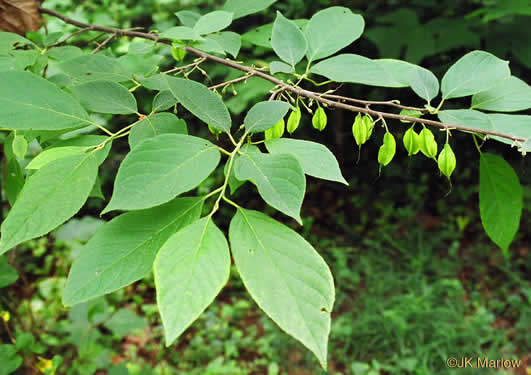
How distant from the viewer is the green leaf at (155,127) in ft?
1.68

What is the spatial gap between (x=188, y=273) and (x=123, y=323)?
1495 mm

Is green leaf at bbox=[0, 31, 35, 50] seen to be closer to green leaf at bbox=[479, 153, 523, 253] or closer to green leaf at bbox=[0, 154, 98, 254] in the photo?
green leaf at bbox=[0, 154, 98, 254]

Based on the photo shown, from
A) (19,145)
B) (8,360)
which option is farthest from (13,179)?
(8,360)

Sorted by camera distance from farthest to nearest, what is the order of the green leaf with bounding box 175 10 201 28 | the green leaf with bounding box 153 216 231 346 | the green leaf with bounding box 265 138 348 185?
the green leaf with bounding box 175 10 201 28
the green leaf with bounding box 265 138 348 185
the green leaf with bounding box 153 216 231 346

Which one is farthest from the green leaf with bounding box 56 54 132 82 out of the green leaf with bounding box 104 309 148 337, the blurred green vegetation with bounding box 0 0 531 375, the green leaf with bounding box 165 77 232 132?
the green leaf with bounding box 104 309 148 337

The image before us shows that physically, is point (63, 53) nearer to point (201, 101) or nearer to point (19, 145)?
point (19, 145)

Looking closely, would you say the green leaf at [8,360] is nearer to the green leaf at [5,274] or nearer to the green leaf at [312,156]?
the green leaf at [5,274]

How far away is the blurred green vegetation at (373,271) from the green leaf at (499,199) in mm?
1204

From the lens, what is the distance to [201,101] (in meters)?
0.49

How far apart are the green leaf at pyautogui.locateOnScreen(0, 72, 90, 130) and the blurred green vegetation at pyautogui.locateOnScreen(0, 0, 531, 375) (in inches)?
43.0

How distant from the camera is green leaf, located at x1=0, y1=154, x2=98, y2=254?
0.42m

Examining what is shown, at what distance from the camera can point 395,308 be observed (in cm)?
242

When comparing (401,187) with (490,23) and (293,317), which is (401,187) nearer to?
(490,23)

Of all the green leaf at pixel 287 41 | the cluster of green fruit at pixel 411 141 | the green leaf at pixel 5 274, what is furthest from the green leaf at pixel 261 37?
the green leaf at pixel 5 274
